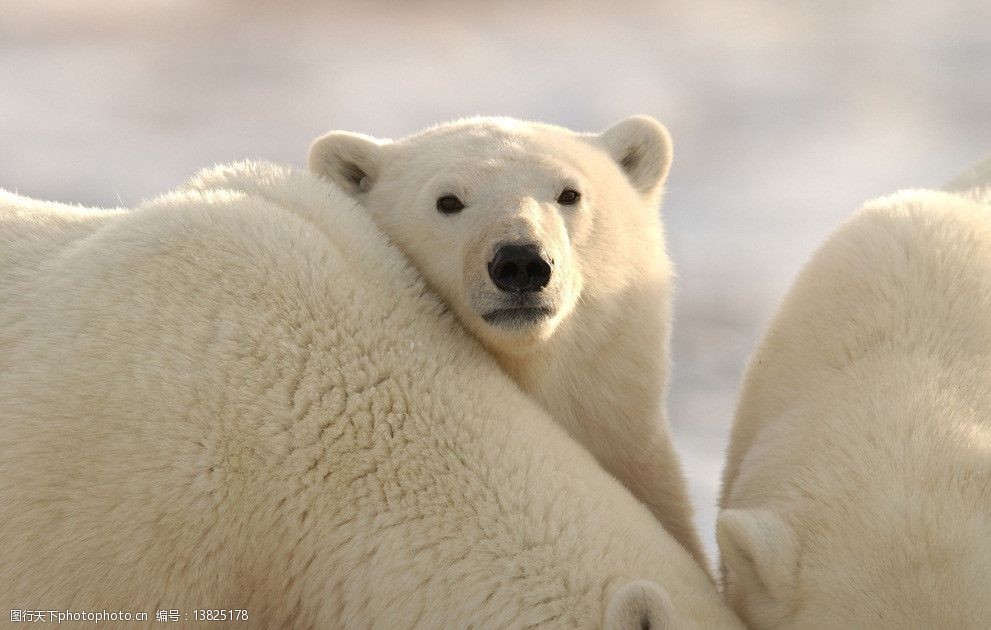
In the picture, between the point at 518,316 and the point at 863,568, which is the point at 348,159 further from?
the point at 863,568

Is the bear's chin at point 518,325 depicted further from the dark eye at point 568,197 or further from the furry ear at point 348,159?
the furry ear at point 348,159

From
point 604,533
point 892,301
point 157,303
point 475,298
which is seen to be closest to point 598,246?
Result: point 475,298

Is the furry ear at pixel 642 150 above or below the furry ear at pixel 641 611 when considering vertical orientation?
above

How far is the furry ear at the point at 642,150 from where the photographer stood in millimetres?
5160

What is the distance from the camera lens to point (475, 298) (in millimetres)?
3977

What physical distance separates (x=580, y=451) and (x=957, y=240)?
165 centimetres

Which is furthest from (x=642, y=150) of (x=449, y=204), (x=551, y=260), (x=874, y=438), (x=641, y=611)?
(x=641, y=611)

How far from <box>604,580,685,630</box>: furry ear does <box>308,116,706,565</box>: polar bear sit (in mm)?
1189

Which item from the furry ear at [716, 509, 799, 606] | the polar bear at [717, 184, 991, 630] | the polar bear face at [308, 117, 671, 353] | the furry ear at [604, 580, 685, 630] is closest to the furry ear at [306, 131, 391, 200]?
the polar bear face at [308, 117, 671, 353]

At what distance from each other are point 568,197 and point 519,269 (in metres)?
0.61

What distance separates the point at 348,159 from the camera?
4754 mm

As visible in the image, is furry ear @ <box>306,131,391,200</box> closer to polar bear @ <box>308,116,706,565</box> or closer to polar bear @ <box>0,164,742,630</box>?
polar bear @ <box>308,116,706,565</box>

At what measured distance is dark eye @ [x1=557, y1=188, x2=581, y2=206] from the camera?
437 cm

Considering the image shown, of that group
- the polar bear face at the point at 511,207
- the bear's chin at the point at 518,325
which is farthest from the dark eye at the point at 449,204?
the bear's chin at the point at 518,325
